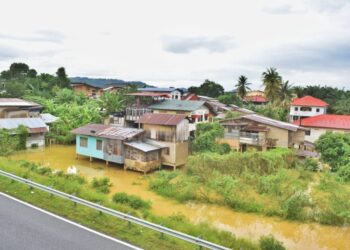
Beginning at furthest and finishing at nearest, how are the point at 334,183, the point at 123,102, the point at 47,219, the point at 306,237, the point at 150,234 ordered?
the point at 123,102 < the point at 334,183 < the point at 306,237 < the point at 47,219 < the point at 150,234

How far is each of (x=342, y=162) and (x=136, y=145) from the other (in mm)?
14592

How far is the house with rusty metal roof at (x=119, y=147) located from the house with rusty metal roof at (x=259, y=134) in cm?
691

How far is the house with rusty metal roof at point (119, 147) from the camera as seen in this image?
23156 mm

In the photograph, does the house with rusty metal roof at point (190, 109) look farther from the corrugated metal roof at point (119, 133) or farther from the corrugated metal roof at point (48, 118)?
the corrugated metal roof at point (48, 118)

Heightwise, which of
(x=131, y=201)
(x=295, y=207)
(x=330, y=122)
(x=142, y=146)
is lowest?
(x=295, y=207)

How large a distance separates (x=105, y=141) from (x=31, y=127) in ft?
31.3

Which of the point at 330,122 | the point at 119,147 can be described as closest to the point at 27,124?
the point at 119,147

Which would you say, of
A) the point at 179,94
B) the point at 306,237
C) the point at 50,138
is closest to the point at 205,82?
the point at 179,94

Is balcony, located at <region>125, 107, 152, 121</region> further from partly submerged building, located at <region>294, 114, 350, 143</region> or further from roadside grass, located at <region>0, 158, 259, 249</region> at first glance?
roadside grass, located at <region>0, 158, 259, 249</region>

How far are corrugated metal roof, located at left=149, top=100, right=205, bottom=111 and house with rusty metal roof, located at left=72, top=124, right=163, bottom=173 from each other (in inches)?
279

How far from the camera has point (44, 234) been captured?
7434 millimetres

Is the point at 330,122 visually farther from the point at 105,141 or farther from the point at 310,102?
the point at 105,141

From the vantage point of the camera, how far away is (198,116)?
31.4 m

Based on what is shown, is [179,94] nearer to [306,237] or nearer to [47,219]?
[306,237]
